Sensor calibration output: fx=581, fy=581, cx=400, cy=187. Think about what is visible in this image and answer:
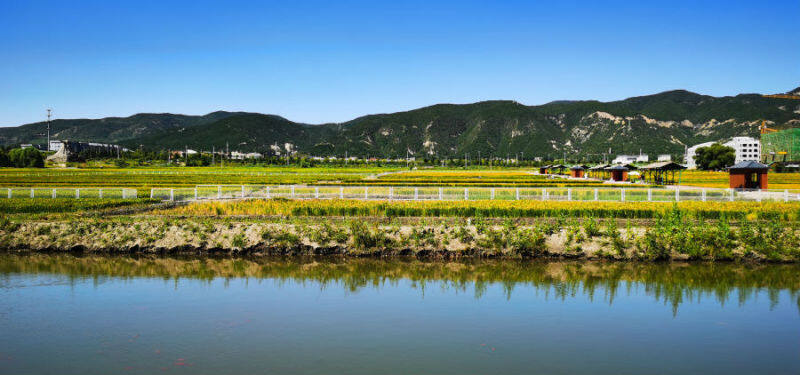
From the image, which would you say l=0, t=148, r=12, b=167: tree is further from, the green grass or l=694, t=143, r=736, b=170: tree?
l=694, t=143, r=736, b=170: tree

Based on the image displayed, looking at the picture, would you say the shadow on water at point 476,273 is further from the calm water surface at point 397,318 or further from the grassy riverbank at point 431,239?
the grassy riverbank at point 431,239

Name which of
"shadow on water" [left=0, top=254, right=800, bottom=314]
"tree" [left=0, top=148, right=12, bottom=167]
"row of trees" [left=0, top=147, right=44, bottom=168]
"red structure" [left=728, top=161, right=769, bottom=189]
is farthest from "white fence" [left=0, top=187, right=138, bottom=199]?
"tree" [left=0, top=148, right=12, bottom=167]

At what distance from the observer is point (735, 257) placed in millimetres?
18391

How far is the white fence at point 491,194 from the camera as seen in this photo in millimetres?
29469

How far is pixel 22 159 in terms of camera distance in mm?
124375

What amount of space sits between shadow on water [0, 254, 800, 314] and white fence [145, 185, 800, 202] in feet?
38.7

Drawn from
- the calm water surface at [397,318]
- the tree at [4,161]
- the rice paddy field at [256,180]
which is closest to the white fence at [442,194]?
the rice paddy field at [256,180]

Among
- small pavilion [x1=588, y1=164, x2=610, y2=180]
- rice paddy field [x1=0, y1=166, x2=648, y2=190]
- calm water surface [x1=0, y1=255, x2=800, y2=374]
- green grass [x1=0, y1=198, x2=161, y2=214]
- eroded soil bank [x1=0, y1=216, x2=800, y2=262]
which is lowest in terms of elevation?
calm water surface [x1=0, y1=255, x2=800, y2=374]

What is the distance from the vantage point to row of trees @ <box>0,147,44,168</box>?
124 meters

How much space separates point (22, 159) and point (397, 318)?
455 ft

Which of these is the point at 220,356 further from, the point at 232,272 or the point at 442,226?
the point at 442,226

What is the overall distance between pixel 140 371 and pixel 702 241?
16.8 m

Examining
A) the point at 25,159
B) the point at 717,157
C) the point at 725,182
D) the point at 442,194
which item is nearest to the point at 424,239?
the point at 442,194

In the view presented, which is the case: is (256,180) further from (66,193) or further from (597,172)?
(597,172)
